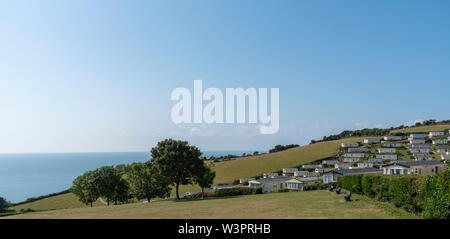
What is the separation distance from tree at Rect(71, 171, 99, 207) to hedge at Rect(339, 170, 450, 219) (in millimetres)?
49188

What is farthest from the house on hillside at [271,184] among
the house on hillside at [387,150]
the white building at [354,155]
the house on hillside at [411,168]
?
the house on hillside at [387,150]

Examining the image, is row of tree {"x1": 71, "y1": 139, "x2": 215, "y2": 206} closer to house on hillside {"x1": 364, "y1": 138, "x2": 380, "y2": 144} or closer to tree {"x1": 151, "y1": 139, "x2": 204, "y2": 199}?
tree {"x1": 151, "y1": 139, "x2": 204, "y2": 199}

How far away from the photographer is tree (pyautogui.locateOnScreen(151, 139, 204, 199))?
41.7 metres

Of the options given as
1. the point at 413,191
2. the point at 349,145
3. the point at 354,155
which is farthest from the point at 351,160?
the point at 413,191

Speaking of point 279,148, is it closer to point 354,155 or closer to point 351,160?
point 354,155

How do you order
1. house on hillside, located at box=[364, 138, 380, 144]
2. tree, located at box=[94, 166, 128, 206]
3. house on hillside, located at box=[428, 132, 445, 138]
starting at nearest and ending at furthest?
tree, located at box=[94, 166, 128, 206] → house on hillside, located at box=[428, 132, 445, 138] → house on hillside, located at box=[364, 138, 380, 144]

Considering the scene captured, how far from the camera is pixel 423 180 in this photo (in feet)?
55.1

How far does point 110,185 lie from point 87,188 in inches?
175

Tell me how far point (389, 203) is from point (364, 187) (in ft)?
16.2

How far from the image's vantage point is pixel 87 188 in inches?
2085

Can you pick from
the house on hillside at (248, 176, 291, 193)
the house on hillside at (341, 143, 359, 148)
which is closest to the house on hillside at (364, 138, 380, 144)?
the house on hillside at (341, 143, 359, 148)
